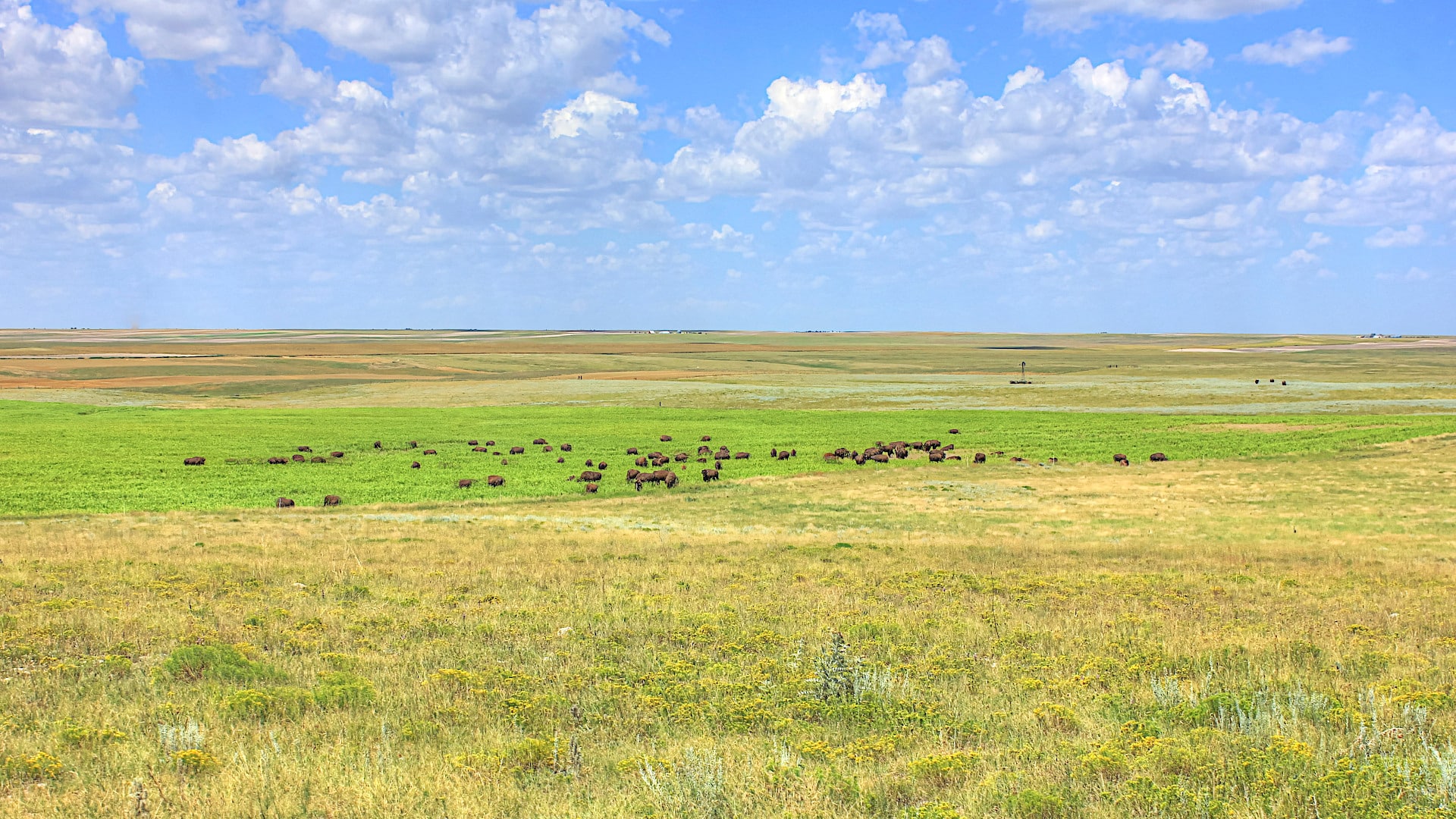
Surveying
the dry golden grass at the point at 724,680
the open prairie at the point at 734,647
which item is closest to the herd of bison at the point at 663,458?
the open prairie at the point at 734,647

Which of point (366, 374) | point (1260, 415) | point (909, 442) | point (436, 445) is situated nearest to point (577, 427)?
point (436, 445)

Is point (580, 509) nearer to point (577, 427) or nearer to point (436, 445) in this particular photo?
point (436, 445)

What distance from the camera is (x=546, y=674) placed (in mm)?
10609

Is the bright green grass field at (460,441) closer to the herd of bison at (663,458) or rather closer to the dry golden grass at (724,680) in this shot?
the herd of bison at (663,458)

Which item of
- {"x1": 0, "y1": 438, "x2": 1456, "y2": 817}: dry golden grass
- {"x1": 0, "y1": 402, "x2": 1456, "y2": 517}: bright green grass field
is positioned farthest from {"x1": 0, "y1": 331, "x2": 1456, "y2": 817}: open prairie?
{"x1": 0, "y1": 402, "x2": 1456, "y2": 517}: bright green grass field

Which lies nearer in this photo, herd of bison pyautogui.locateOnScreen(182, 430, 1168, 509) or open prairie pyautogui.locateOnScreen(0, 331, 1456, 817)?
open prairie pyautogui.locateOnScreen(0, 331, 1456, 817)

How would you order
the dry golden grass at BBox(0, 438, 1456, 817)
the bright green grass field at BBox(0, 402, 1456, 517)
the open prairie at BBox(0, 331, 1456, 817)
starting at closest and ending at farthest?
the dry golden grass at BBox(0, 438, 1456, 817) < the open prairie at BBox(0, 331, 1456, 817) < the bright green grass field at BBox(0, 402, 1456, 517)

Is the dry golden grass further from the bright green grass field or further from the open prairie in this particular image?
the bright green grass field

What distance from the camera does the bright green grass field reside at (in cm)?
4016

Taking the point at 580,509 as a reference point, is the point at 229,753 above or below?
above

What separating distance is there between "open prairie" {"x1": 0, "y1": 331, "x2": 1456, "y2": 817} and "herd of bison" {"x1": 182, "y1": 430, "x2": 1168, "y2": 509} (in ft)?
4.46

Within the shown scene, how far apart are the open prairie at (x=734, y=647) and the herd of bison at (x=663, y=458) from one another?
4.46 feet

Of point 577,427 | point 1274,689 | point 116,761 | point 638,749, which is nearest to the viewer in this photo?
point 116,761

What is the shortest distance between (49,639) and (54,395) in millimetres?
101837
